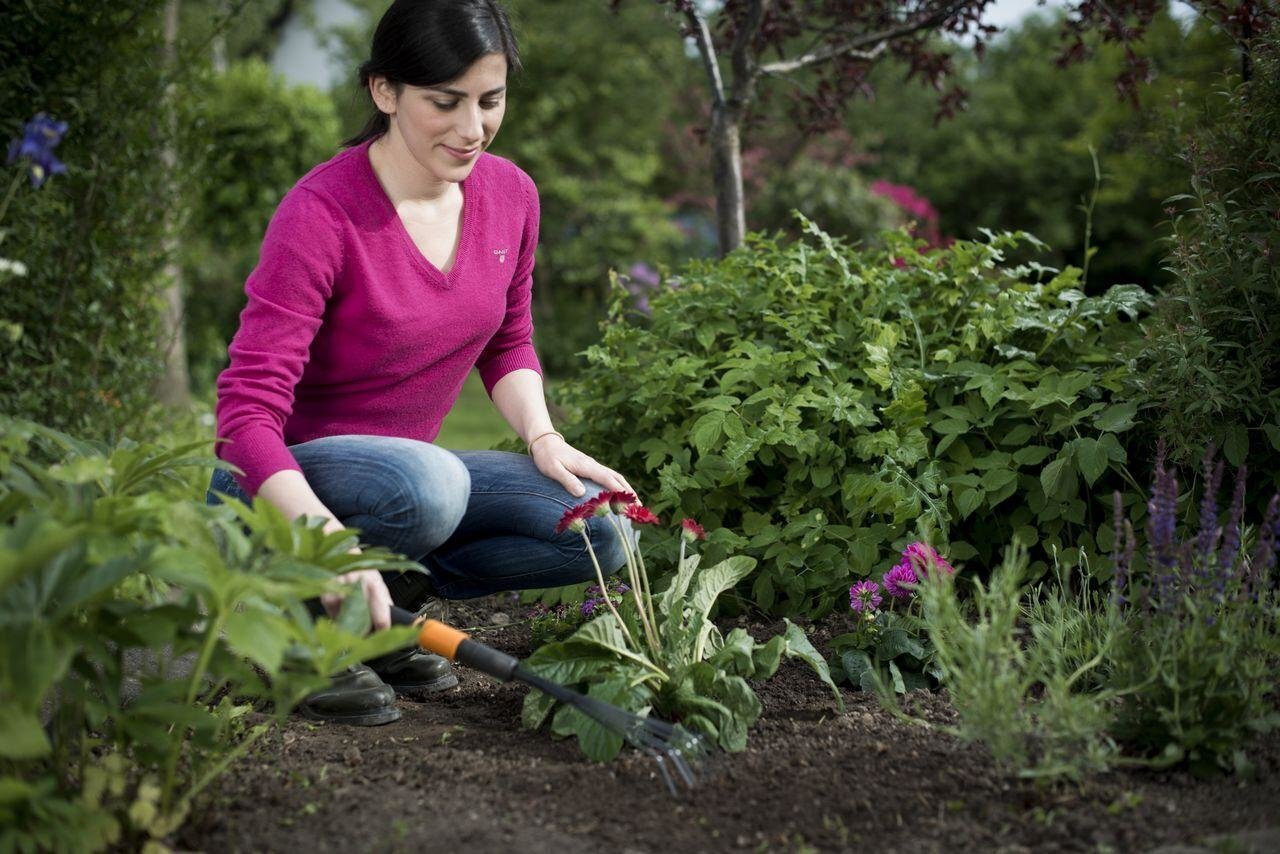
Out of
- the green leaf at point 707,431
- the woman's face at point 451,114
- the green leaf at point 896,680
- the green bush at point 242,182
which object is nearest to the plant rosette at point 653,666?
the green leaf at point 896,680

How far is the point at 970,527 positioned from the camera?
114 inches

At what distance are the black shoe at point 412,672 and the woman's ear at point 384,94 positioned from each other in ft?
3.56

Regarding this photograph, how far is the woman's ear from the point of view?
94.5 inches

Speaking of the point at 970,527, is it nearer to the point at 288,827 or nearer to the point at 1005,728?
the point at 1005,728

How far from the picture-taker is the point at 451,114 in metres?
2.34

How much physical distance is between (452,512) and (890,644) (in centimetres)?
88

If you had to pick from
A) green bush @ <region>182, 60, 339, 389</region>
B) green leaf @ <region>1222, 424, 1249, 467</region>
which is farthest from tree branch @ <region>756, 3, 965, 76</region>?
green bush @ <region>182, 60, 339, 389</region>

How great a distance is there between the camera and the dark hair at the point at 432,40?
2287 millimetres

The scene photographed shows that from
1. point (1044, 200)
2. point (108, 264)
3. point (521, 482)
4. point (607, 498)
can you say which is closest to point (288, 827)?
point (607, 498)

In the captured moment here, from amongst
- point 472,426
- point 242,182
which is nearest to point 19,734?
point 472,426

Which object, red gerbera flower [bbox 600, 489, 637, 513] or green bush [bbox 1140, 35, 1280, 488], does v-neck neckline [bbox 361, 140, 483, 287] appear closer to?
red gerbera flower [bbox 600, 489, 637, 513]

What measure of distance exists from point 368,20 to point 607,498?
13027mm

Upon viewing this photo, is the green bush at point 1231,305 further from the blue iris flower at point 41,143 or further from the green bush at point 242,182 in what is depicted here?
the green bush at point 242,182

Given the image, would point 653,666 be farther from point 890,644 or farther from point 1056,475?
point 1056,475
